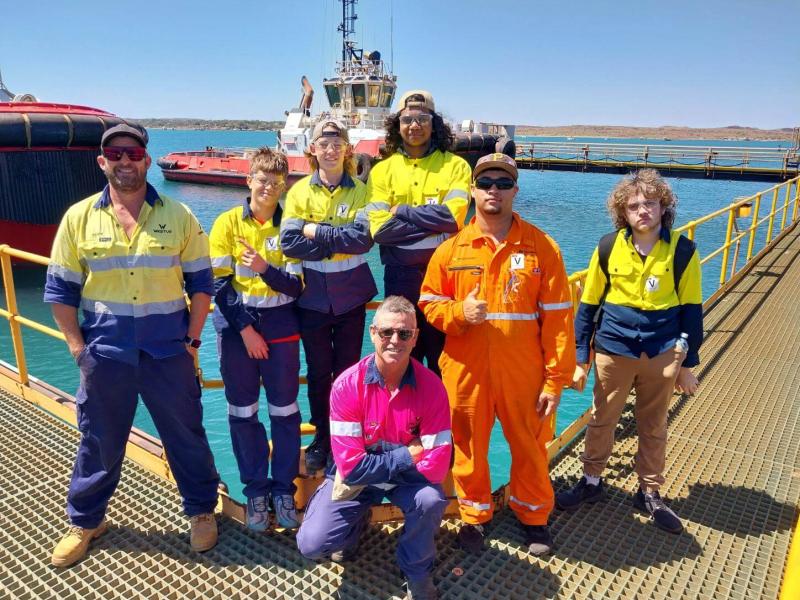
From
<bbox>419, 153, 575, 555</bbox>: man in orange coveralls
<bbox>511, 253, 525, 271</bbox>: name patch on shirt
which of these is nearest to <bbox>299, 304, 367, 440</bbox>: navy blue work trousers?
<bbox>419, 153, 575, 555</bbox>: man in orange coveralls

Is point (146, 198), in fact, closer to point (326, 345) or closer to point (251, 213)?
point (251, 213)

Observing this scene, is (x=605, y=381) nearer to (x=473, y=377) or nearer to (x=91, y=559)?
(x=473, y=377)

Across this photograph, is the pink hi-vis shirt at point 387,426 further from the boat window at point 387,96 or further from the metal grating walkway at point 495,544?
the boat window at point 387,96

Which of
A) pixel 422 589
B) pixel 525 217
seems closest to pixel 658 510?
pixel 422 589

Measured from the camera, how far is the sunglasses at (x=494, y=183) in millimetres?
2408

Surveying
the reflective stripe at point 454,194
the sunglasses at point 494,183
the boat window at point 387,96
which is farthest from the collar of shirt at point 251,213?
the boat window at point 387,96

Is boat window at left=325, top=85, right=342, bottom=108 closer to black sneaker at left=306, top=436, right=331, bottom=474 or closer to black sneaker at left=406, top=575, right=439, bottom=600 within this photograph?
black sneaker at left=306, top=436, right=331, bottom=474

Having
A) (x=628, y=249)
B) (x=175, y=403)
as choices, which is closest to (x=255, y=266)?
(x=175, y=403)

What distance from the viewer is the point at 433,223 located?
2.66 meters

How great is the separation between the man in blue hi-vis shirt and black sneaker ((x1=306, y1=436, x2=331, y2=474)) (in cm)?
61

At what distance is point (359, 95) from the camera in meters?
27.4

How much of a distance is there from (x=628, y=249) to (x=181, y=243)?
2.03 m

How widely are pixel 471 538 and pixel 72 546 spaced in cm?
172

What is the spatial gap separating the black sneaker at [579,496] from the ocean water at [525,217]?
7.60ft
